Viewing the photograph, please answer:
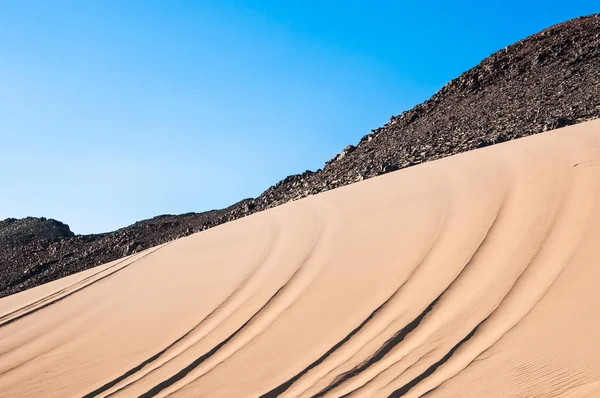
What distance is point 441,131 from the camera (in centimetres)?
1226

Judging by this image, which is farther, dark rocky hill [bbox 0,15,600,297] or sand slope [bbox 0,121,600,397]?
dark rocky hill [bbox 0,15,600,297]

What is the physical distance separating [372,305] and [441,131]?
29.6ft

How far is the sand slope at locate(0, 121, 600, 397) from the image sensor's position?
2.94 metres

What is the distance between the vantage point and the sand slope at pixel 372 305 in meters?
2.94

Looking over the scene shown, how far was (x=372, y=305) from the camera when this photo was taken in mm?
3846

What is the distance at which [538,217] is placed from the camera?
4.43 meters

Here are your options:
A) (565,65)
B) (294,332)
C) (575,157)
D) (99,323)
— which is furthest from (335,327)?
(565,65)

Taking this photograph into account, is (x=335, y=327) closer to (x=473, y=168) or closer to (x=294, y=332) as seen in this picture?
(x=294, y=332)

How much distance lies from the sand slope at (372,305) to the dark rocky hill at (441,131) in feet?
13.5

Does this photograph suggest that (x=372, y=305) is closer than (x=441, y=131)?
Yes

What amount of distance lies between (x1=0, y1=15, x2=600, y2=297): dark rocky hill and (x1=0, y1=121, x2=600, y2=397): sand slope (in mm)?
4129

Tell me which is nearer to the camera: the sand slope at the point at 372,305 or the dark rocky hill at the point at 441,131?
the sand slope at the point at 372,305

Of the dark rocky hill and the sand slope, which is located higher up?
the dark rocky hill

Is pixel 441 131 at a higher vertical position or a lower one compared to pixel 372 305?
higher
